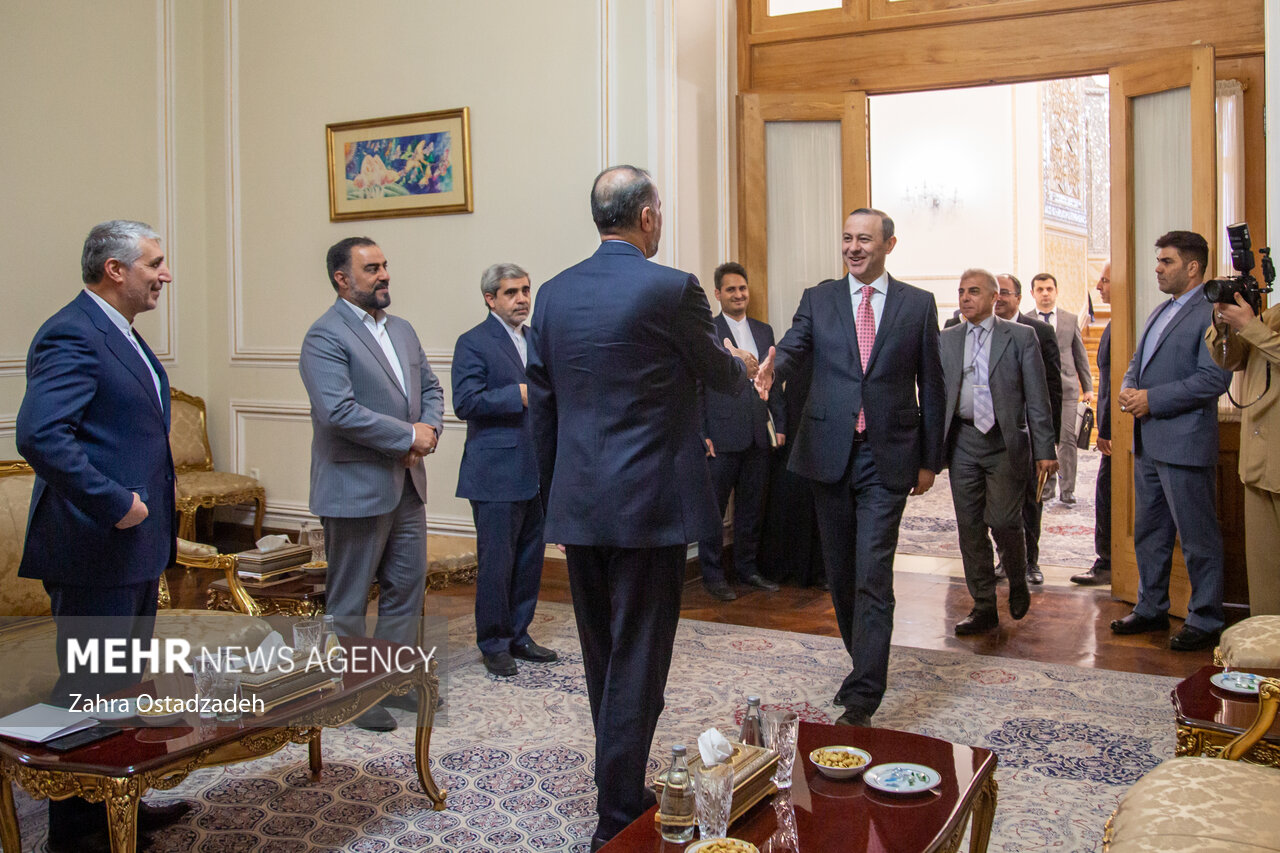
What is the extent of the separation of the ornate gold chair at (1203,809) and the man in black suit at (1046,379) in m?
3.30

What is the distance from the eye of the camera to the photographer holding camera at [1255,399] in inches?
154

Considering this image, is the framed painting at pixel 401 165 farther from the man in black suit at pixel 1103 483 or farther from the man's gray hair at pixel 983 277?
the man in black suit at pixel 1103 483

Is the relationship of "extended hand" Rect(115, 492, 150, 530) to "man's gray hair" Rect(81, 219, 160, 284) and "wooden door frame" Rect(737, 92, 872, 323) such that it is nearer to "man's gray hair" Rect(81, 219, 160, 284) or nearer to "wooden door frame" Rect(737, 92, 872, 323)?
"man's gray hair" Rect(81, 219, 160, 284)

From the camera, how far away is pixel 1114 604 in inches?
202

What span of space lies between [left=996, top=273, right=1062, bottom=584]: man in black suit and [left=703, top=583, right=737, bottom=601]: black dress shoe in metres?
1.32

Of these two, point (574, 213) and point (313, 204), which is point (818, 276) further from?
point (313, 204)

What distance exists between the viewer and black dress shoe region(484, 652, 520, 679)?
4.10 metres

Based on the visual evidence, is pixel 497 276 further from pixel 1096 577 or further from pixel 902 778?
pixel 1096 577

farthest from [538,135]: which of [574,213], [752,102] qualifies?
[752,102]

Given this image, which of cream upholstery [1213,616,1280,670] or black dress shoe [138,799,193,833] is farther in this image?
black dress shoe [138,799,193,833]

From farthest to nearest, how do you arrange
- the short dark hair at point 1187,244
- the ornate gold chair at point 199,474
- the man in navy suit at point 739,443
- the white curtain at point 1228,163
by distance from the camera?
the ornate gold chair at point 199,474 → the man in navy suit at point 739,443 → the white curtain at point 1228,163 → the short dark hair at point 1187,244

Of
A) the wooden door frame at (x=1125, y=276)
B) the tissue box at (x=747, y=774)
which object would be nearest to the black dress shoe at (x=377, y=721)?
the tissue box at (x=747, y=774)

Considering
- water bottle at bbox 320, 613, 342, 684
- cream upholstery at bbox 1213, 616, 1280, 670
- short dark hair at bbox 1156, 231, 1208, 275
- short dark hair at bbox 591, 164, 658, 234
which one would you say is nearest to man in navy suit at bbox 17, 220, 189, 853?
water bottle at bbox 320, 613, 342, 684

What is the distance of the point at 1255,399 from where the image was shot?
401 cm
